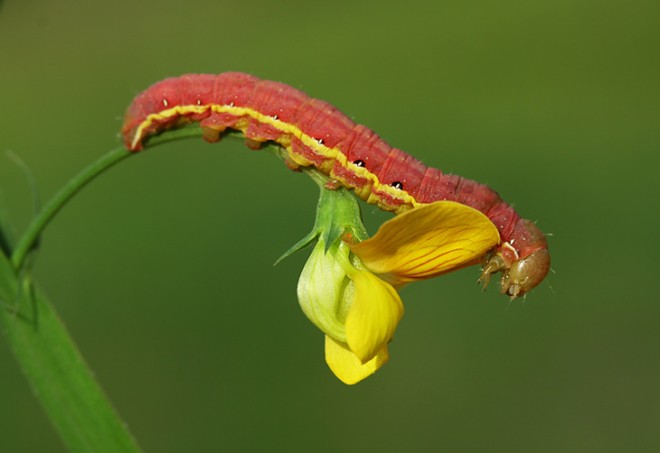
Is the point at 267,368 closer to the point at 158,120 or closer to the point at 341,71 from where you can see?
the point at 158,120

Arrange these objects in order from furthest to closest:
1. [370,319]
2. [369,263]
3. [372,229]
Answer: [372,229], [369,263], [370,319]

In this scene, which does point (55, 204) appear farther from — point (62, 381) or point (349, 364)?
point (349, 364)

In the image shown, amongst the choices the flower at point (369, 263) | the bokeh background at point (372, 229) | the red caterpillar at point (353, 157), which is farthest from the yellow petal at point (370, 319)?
the bokeh background at point (372, 229)

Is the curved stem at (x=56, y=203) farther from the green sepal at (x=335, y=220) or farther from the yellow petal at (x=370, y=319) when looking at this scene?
the yellow petal at (x=370, y=319)

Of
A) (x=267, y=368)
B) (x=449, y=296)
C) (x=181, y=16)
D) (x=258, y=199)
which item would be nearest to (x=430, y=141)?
(x=258, y=199)

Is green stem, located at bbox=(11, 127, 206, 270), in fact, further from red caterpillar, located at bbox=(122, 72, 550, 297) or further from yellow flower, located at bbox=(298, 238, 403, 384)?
yellow flower, located at bbox=(298, 238, 403, 384)

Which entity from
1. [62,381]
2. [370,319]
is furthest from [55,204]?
[370,319]

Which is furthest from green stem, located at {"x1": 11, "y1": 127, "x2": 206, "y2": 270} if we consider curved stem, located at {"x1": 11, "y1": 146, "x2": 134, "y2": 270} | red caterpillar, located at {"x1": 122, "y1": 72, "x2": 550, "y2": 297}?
red caterpillar, located at {"x1": 122, "y1": 72, "x2": 550, "y2": 297}
